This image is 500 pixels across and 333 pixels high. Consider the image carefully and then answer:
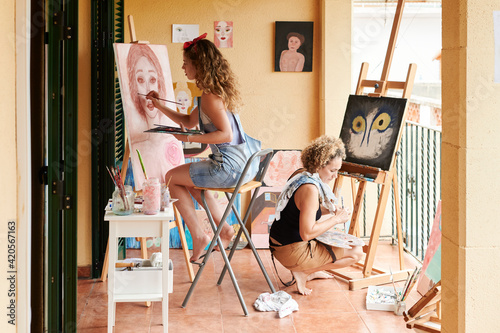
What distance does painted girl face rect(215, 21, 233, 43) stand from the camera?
534 centimetres

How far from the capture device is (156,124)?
424 centimetres

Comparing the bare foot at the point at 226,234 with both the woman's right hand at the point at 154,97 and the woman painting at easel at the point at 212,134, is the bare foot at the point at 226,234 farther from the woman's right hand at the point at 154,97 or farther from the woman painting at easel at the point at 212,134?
the woman's right hand at the point at 154,97

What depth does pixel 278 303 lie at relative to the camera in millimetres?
3977

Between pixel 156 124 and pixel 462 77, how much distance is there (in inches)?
87.2

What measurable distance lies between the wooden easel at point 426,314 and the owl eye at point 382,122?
1.53m

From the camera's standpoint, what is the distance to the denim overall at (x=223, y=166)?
403cm

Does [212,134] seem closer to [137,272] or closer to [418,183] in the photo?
[137,272]

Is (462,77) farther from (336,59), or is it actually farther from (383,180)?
(336,59)

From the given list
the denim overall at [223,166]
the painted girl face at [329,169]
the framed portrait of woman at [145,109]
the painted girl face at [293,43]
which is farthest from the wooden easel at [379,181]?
the framed portrait of woman at [145,109]

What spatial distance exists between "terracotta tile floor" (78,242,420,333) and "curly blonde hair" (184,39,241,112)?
3.98 feet

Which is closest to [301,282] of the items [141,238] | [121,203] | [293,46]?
[141,238]

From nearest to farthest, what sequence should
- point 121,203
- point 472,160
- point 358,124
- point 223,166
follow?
point 472,160 → point 121,203 → point 223,166 → point 358,124

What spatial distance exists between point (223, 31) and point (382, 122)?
1.65 metres

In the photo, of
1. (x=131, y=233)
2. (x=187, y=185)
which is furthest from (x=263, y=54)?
(x=131, y=233)
